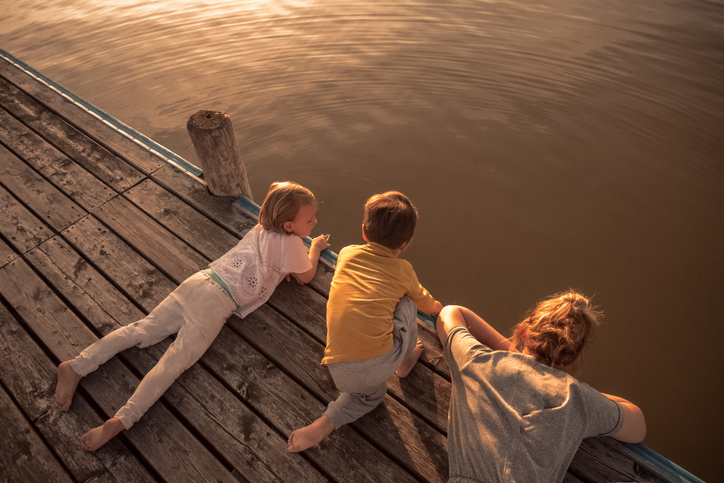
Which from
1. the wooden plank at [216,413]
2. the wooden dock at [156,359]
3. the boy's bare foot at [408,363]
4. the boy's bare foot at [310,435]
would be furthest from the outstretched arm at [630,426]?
the wooden plank at [216,413]

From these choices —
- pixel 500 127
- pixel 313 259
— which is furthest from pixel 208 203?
pixel 500 127

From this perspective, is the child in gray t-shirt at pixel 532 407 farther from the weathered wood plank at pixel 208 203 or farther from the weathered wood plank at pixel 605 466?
the weathered wood plank at pixel 208 203

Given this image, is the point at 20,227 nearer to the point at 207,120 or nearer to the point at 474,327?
the point at 207,120

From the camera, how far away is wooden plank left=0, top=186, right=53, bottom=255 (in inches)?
114

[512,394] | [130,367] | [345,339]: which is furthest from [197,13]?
[512,394]

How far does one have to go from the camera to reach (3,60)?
4621 millimetres

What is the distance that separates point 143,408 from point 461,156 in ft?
12.9

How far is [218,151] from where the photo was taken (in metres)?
2.91

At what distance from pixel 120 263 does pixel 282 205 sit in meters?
1.28

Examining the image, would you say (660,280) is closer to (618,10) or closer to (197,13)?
(618,10)

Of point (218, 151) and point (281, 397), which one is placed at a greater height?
point (218, 151)

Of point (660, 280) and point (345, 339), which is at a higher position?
point (345, 339)

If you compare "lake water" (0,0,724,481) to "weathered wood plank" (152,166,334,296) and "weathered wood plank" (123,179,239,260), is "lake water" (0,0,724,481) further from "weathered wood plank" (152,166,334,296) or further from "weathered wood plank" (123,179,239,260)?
"weathered wood plank" (123,179,239,260)

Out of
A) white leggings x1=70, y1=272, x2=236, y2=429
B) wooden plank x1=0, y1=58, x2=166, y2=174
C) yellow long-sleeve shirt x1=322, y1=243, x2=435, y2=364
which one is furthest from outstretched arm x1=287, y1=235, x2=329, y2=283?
wooden plank x1=0, y1=58, x2=166, y2=174
